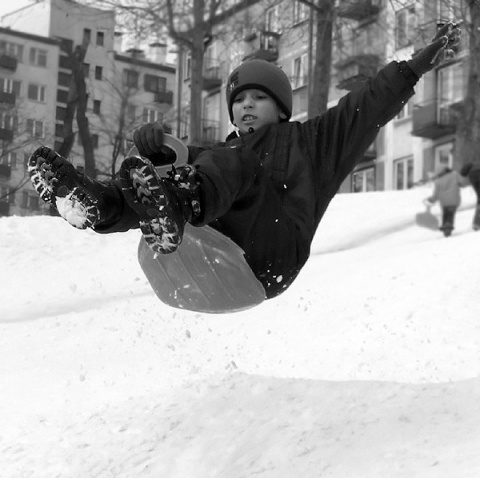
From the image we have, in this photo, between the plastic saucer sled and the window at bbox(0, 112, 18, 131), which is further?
the window at bbox(0, 112, 18, 131)

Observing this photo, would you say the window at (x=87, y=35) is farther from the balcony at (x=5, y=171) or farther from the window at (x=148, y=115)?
the balcony at (x=5, y=171)

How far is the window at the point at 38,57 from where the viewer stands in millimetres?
43250

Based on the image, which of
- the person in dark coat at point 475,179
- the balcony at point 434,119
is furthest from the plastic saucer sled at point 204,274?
the balcony at point 434,119

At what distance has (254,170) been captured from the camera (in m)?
5.34

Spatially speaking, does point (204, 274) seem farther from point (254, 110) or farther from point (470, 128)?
point (470, 128)

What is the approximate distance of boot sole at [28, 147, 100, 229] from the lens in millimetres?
4836

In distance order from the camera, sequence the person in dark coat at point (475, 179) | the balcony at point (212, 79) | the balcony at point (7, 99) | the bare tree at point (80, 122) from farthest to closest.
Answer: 1. the balcony at point (212, 79)
2. the balcony at point (7, 99)
3. the bare tree at point (80, 122)
4. the person in dark coat at point (475, 179)

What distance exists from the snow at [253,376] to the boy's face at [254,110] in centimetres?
165

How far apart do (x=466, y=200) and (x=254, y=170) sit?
15.8 meters

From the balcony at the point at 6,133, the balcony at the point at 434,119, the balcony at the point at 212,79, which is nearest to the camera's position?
the balcony at the point at 6,133

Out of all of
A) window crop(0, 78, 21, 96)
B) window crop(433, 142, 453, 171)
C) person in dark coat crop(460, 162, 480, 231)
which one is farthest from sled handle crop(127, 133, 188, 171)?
window crop(0, 78, 21, 96)

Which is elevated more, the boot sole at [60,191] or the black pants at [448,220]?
the black pants at [448,220]

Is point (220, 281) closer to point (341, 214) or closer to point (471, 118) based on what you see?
point (341, 214)

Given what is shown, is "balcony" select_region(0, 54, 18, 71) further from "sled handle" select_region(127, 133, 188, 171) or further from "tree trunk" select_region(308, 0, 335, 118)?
"sled handle" select_region(127, 133, 188, 171)
